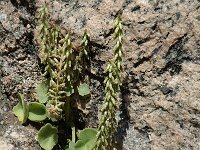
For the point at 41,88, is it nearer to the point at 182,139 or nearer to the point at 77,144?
the point at 77,144

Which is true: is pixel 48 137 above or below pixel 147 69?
below

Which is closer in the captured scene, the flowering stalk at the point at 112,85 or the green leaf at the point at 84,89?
the flowering stalk at the point at 112,85

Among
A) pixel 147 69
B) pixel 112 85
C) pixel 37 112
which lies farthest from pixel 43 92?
pixel 147 69

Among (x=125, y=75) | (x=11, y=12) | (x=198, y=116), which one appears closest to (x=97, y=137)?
(x=125, y=75)

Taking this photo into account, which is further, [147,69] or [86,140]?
[86,140]

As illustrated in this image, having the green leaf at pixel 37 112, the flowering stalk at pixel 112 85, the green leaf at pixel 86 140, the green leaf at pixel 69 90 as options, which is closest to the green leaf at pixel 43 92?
the green leaf at pixel 37 112

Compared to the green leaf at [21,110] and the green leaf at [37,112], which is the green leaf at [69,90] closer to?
the green leaf at [37,112]

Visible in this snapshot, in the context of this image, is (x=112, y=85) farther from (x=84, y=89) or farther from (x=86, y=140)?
(x=86, y=140)
